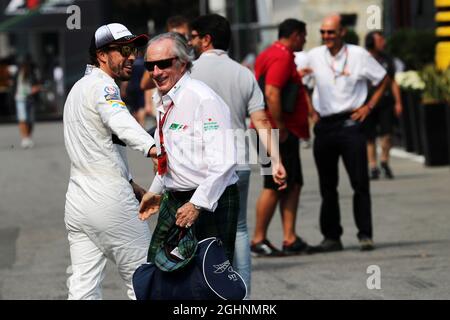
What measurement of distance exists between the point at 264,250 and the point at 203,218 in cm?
420

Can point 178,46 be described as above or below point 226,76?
above

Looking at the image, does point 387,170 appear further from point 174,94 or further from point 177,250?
point 177,250

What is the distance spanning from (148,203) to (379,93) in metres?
5.02

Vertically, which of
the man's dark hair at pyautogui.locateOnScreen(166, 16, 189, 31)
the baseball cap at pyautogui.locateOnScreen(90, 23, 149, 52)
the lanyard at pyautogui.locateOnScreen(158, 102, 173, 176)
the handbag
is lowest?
the handbag

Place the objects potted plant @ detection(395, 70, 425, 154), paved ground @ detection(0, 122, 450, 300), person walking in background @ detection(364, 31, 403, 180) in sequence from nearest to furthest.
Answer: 1. paved ground @ detection(0, 122, 450, 300)
2. person walking in background @ detection(364, 31, 403, 180)
3. potted plant @ detection(395, 70, 425, 154)

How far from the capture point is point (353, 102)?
10.7m

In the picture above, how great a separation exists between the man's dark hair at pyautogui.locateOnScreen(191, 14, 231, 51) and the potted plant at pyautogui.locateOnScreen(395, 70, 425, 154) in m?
9.43

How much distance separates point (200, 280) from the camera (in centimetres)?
589

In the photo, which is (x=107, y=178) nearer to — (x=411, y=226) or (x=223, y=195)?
(x=223, y=195)

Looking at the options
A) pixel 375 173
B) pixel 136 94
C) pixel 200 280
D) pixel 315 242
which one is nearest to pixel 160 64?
pixel 200 280

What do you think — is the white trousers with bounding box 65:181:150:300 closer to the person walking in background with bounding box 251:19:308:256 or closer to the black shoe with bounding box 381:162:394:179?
the person walking in background with bounding box 251:19:308:256

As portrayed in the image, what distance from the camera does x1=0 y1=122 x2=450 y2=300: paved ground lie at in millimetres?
8992

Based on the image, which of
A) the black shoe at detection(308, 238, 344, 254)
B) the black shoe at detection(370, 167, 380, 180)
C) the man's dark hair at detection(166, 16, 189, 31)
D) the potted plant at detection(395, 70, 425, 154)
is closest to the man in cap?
the man's dark hair at detection(166, 16, 189, 31)

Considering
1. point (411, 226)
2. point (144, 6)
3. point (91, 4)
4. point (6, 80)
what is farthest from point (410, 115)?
point (144, 6)
